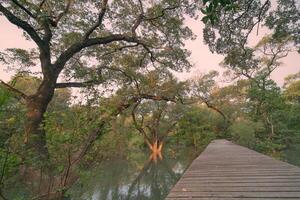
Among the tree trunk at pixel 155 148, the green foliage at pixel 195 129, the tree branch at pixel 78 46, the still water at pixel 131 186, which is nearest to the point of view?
the tree branch at pixel 78 46

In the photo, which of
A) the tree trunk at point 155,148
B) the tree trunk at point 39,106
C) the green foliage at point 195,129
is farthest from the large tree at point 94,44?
the tree trunk at point 155,148

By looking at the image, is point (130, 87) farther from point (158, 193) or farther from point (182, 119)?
point (182, 119)

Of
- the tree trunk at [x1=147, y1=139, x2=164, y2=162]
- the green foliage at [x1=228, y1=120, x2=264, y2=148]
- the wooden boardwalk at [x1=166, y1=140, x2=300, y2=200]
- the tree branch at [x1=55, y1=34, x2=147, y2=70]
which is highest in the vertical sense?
the tree branch at [x1=55, y1=34, x2=147, y2=70]

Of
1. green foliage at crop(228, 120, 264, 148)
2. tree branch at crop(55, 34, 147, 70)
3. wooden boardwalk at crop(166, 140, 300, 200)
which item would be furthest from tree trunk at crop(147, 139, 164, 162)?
wooden boardwalk at crop(166, 140, 300, 200)

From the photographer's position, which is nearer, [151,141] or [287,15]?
[287,15]

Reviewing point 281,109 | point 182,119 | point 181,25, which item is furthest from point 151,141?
point 181,25

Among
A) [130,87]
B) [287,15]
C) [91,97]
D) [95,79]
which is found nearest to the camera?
[91,97]

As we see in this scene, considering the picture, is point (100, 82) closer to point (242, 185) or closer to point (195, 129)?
point (242, 185)

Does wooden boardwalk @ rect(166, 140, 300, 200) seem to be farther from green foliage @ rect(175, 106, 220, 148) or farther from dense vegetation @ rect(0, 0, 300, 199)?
green foliage @ rect(175, 106, 220, 148)

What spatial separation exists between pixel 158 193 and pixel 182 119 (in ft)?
36.0

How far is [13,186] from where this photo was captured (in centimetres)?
544

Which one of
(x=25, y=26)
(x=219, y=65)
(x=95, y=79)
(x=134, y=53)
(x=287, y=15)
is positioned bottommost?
(x=95, y=79)

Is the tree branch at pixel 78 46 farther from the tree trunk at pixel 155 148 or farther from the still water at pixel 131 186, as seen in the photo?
the tree trunk at pixel 155 148

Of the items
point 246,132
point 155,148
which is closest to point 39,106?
point 246,132
